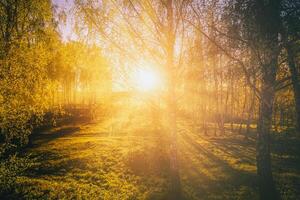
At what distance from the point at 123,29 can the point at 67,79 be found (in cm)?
5847

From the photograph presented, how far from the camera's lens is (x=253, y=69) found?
8.99m

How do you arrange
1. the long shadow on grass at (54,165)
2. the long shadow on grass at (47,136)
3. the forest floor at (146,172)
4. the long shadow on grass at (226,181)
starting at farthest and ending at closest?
the long shadow on grass at (47,136) → the long shadow on grass at (54,165) → the long shadow on grass at (226,181) → the forest floor at (146,172)

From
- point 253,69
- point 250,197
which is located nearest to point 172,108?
point 253,69

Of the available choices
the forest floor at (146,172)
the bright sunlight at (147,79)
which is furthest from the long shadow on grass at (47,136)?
the bright sunlight at (147,79)

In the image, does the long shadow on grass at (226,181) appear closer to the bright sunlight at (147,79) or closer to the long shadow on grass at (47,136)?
the bright sunlight at (147,79)

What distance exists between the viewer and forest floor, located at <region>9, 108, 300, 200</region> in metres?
10.3

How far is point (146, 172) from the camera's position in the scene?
534 inches

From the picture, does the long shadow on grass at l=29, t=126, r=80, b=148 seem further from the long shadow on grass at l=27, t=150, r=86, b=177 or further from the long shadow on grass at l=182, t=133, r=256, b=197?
the long shadow on grass at l=182, t=133, r=256, b=197

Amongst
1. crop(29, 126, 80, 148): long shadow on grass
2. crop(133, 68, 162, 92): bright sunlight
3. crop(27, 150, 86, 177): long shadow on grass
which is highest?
crop(133, 68, 162, 92): bright sunlight

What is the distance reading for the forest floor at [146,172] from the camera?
10328 millimetres

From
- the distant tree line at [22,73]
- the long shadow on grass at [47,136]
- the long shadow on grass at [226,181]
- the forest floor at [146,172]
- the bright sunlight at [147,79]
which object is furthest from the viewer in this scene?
the long shadow on grass at [47,136]

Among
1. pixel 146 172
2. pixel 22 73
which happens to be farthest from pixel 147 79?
pixel 146 172

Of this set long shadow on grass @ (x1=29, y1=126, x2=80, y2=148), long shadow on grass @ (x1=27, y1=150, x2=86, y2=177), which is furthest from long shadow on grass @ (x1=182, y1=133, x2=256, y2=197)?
long shadow on grass @ (x1=29, y1=126, x2=80, y2=148)

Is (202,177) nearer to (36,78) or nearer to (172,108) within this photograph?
(172,108)
